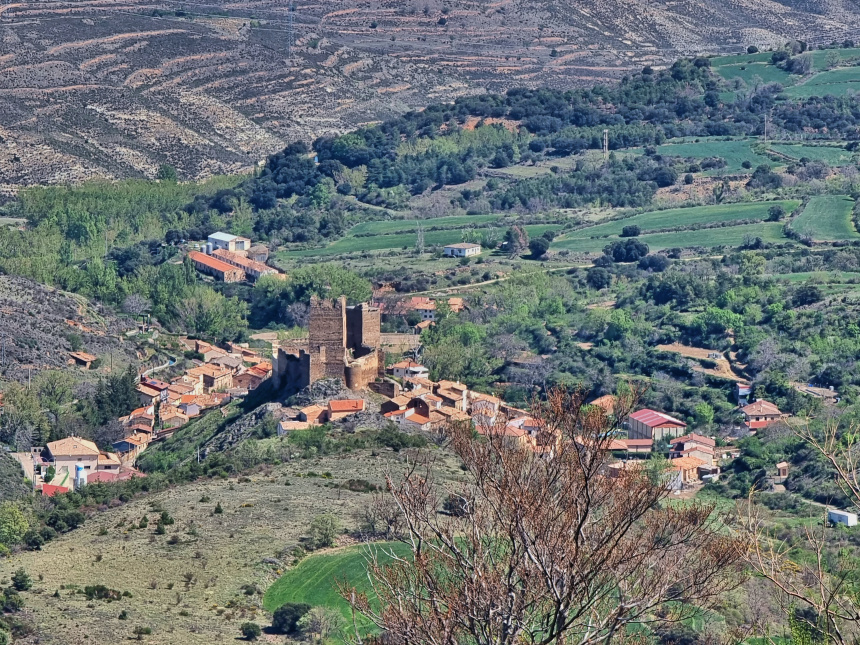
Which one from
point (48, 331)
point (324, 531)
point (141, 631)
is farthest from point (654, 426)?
point (141, 631)

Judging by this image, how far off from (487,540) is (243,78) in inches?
4328

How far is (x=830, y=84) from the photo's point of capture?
112m

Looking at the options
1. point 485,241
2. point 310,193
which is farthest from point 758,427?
point 310,193

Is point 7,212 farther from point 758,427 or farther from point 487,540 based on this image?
point 487,540

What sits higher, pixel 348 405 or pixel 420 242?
pixel 348 405

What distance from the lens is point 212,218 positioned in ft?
298

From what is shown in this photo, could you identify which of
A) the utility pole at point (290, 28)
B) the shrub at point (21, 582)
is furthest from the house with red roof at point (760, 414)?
the utility pole at point (290, 28)

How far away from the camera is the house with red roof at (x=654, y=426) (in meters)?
52.3

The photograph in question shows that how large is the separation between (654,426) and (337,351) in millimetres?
10078

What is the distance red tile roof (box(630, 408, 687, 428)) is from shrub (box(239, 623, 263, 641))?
23086 mm

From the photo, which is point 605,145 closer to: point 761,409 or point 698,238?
point 698,238

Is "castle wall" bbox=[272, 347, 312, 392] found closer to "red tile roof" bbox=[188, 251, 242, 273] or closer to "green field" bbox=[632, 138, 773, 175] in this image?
"red tile roof" bbox=[188, 251, 242, 273]

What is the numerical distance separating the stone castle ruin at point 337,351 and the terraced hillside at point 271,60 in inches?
2145

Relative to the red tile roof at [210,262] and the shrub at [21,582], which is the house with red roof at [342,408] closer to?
the shrub at [21,582]
